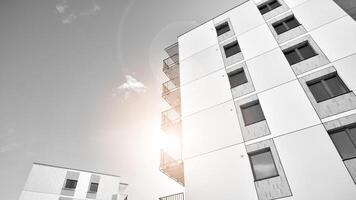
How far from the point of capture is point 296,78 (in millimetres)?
11273

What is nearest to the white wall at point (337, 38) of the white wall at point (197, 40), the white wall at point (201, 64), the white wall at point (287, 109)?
the white wall at point (287, 109)

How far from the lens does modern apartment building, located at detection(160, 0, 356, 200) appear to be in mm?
8711

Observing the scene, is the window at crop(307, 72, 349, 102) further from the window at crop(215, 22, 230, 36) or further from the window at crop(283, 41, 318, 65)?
the window at crop(215, 22, 230, 36)

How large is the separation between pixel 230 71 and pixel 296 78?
4.10 m

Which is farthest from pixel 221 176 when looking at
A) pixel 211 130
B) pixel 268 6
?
pixel 268 6

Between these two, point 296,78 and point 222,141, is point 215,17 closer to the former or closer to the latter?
point 296,78

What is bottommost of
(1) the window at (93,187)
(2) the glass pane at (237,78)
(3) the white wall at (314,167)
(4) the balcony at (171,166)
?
(3) the white wall at (314,167)

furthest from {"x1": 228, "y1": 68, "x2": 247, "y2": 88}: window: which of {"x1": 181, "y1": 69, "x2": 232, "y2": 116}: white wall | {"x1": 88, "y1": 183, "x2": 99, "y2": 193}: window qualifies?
{"x1": 88, "y1": 183, "x2": 99, "y2": 193}: window

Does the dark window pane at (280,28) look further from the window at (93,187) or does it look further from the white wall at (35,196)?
the white wall at (35,196)

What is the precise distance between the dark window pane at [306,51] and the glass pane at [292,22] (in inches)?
84.5

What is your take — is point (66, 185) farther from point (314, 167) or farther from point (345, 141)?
point (345, 141)

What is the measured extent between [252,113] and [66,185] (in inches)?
1136

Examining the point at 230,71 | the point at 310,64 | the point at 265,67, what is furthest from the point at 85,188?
the point at 310,64

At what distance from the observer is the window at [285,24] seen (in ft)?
45.9
